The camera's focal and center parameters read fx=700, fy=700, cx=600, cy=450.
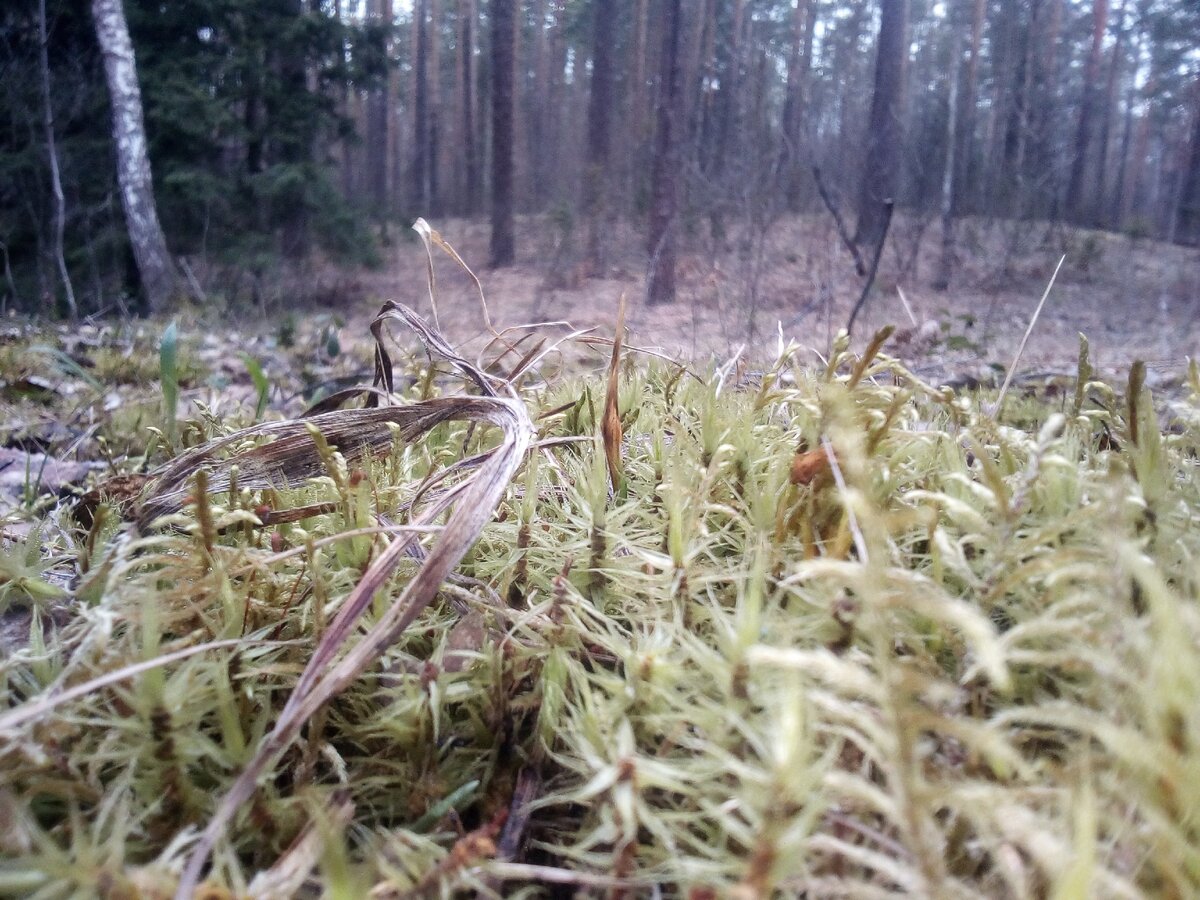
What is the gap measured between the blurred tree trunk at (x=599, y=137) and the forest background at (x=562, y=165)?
0.12 feet

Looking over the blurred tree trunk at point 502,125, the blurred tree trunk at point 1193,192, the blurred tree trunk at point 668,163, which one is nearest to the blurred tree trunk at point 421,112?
the blurred tree trunk at point 502,125

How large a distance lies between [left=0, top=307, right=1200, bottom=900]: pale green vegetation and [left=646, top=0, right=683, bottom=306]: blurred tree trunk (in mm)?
6860

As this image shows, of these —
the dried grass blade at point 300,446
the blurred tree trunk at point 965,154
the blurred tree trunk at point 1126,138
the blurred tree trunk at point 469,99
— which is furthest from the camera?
the blurred tree trunk at point 1126,138

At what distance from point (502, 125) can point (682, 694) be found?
10394 millimetres

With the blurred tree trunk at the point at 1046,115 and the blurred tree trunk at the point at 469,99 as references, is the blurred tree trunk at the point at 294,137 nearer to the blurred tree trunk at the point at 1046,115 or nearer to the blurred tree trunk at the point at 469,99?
the blurred tree trunk at the point at 469,99

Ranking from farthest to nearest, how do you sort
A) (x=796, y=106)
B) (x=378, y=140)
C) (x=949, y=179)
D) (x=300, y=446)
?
(x=378, y=140) → (x=949, y=179) → (x=796, y=106) → (x=300, y=446)

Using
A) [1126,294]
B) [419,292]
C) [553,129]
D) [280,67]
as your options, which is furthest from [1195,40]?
[280,67]

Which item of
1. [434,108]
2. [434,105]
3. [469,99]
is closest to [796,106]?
[469,99]

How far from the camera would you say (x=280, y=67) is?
8.80 meters

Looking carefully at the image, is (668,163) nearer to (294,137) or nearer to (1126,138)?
(294,137)

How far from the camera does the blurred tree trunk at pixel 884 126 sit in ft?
26.1

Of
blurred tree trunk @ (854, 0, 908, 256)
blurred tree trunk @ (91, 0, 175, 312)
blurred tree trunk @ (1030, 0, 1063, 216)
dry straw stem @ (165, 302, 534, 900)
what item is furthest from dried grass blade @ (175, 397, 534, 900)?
blurred tree trunk @ (1030, 0, 1063, 216)

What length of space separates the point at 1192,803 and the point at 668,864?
8.4 inches

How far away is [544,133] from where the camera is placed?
49.2ft
